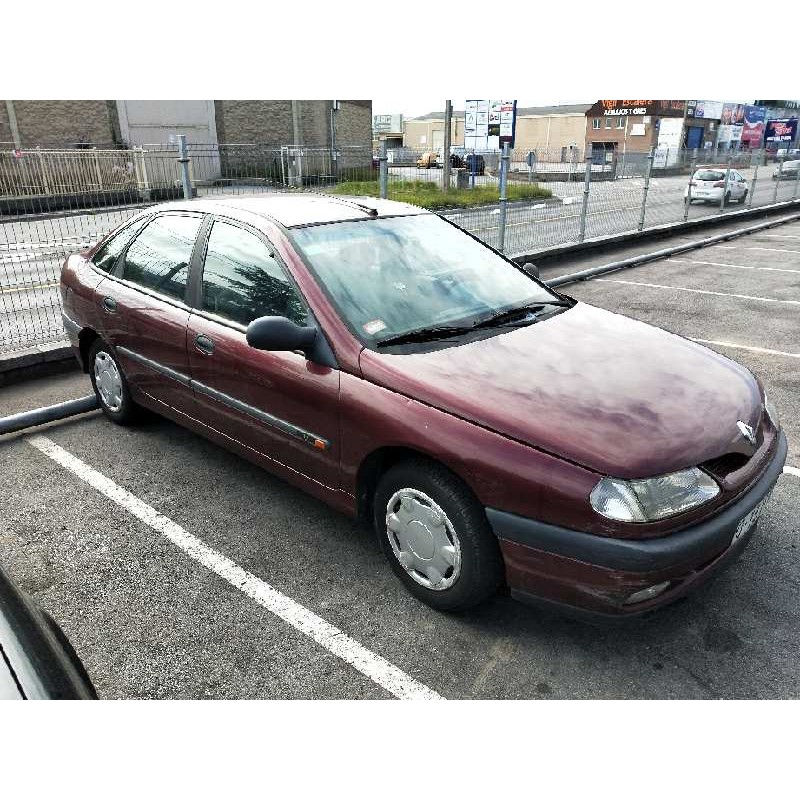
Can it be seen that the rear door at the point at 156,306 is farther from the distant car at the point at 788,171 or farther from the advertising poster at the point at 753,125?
the advertising poster at the point at 753,125

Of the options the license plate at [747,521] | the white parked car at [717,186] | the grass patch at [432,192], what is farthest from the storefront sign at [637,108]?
the license plate at [747,521]

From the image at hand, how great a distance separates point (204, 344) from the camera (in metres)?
3.51

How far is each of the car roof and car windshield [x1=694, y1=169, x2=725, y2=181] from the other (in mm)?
16507

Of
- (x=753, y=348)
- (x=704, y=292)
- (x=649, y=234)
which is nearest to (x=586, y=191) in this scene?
(x=649, y=234)

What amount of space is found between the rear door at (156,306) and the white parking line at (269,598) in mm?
597

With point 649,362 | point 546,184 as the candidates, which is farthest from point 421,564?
point 546,184

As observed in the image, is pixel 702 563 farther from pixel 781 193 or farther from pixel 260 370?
pixel 781 193

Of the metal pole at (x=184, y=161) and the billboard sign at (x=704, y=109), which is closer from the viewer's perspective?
the metal pole at (x=184, y=161)

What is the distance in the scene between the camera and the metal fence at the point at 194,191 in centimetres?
574

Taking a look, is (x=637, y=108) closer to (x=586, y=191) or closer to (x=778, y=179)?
(x=778, y=179)

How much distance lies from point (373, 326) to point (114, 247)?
7.90ft

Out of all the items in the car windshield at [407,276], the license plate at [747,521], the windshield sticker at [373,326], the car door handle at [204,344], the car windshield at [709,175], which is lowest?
the car windshield at [709,175]

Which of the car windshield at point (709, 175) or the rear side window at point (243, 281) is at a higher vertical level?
the rear side window at point (243, 281)

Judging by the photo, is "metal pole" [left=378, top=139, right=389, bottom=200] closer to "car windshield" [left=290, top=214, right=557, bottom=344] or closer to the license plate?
"car windshield" [left=290, top=214, right=557, bottom=344]
